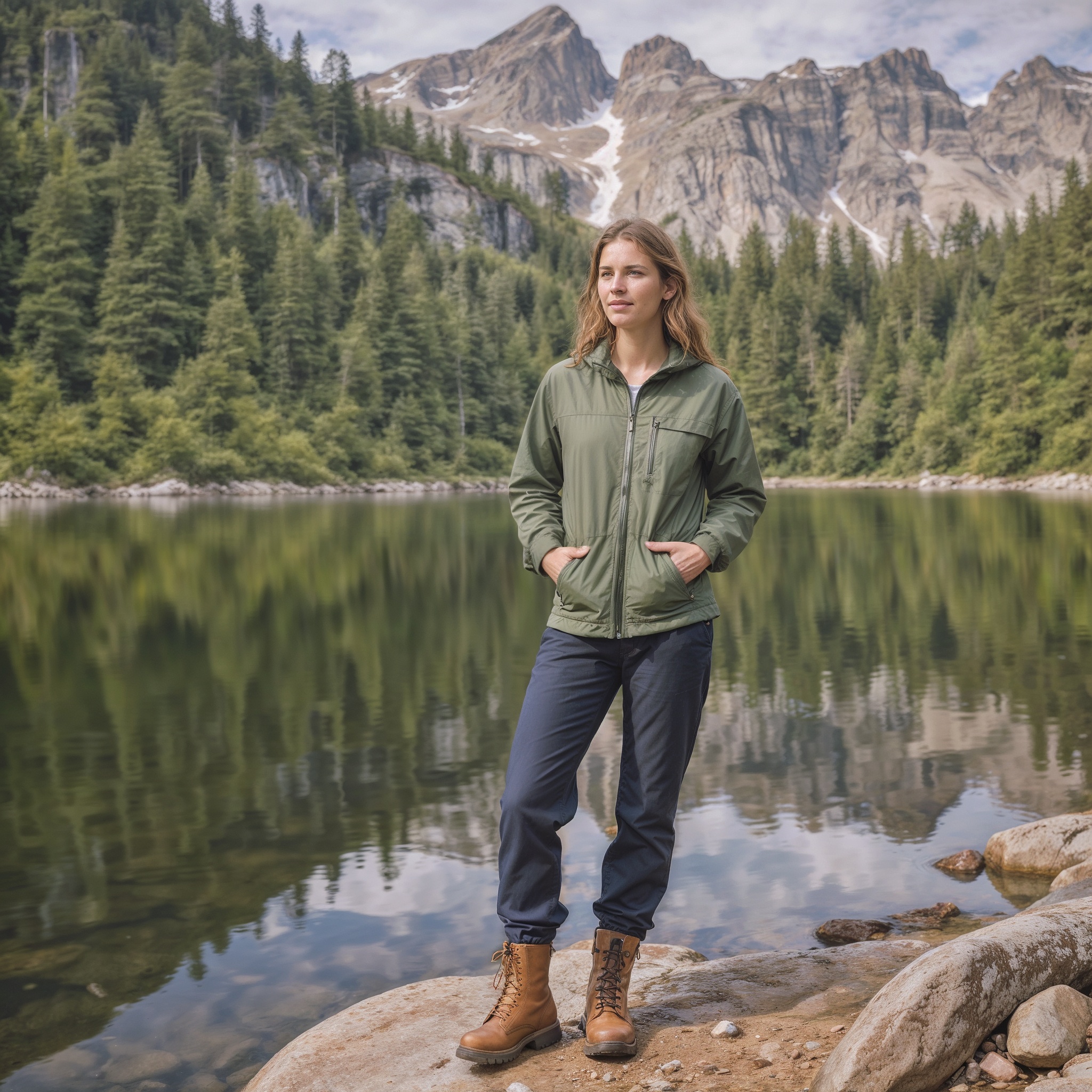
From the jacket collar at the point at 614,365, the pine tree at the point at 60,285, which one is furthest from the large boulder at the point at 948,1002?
the pine tree at the point at 60,285

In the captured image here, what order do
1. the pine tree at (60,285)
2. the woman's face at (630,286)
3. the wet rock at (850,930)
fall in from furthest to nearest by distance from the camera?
the pine tree at (60,285) → the wet rock at (850,930) → the woman's face at (630,286)

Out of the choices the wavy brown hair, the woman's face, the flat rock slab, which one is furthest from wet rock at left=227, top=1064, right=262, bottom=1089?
the woman's face

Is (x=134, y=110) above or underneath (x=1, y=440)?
above

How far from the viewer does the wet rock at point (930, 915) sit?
5543mm

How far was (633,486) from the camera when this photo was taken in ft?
11.7

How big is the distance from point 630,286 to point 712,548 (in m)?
0.96

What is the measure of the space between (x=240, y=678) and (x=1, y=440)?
50188mm

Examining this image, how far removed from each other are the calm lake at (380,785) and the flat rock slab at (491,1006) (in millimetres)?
279

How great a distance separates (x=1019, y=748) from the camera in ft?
29.1

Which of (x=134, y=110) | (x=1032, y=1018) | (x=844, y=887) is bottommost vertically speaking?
(x=844, y=887)

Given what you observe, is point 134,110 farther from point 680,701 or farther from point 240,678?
point 680,701

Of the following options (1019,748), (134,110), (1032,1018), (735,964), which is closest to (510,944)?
(735,964)

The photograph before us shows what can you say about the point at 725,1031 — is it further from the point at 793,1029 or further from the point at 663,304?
the point at 663,304

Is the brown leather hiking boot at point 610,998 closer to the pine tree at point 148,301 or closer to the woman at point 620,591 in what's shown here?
the woman at point 620,591
